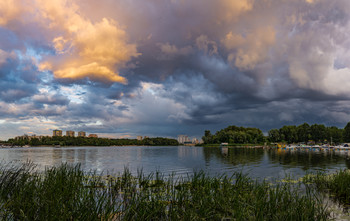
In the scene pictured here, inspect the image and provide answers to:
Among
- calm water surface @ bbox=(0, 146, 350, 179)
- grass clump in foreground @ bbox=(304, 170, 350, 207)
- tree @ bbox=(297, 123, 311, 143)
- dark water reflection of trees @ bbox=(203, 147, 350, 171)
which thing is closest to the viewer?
grass clump in foreground @ bbox=(304, 170, 350, 207)

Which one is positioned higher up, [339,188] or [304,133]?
[304,133]

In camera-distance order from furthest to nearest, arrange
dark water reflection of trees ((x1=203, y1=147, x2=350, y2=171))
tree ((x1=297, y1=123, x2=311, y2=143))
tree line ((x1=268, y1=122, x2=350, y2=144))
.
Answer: tree ((x1=297, y1=123, x2=311, y2=143)) → tree line ((x1=268, y1=122, x2=350, y2=144)) → dark water reflection of trees ((x1=203, y1=147, x2=350, y2=171))

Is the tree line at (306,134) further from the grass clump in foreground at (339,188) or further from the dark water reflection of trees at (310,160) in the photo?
the grass clump in foreground at (339,188)

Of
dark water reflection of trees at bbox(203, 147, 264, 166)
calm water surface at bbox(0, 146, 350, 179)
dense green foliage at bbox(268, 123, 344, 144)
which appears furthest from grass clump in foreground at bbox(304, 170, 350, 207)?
dense green foliage at bbox(268, 123, 344, 144)

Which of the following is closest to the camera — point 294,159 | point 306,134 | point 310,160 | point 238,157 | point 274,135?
point 310,160

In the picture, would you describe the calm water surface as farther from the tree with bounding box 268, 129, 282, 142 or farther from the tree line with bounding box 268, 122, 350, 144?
the tree with bounding box 268, 129, 282, 142

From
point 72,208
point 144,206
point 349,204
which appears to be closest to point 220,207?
point 144,206

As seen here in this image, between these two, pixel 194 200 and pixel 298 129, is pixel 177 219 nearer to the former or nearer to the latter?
pixel 194 200

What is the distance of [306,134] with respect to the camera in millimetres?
182625

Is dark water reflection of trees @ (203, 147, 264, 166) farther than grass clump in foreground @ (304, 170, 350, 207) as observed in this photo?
Yes

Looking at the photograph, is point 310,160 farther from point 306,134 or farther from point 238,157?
point 306,134

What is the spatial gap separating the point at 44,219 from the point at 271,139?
8569 inches

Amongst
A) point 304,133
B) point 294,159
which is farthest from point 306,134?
point 294,159

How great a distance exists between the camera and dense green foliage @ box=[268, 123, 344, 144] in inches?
6998
